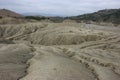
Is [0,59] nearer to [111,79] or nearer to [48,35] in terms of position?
[111,79]

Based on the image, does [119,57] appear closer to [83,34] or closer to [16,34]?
[83,34]

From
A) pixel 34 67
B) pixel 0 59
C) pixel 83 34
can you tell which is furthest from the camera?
pixel 83 34

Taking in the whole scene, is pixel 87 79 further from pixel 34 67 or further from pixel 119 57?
pixel 119 57

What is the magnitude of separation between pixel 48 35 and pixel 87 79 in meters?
13.4

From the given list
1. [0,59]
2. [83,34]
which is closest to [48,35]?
[83,34]

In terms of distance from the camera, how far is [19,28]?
2734 centimetres

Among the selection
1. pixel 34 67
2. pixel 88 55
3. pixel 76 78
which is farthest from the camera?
pixel 88 55

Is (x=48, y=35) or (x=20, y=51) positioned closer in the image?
(x=20, y=51)

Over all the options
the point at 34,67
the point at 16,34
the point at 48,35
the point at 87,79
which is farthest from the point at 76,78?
the point at 16,34

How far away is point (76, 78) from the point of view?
820 cm

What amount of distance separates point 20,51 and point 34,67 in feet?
10.8

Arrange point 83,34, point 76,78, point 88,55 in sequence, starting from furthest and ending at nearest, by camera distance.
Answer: point 83,34 → point 88,55 → point 76,78

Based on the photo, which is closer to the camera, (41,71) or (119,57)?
(41,71)

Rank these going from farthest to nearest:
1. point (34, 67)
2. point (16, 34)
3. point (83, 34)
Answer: point (16, 34), point (83, 34), point (34, 67)
